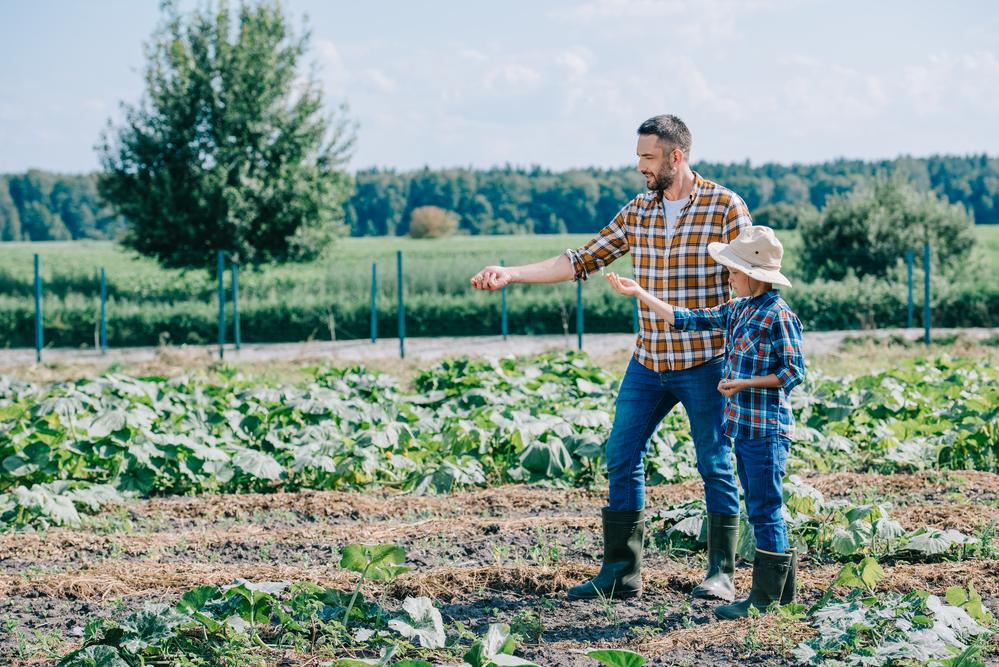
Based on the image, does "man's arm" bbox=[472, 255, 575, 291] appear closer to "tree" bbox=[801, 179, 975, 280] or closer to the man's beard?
the man's beard

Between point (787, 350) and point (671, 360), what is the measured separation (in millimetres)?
513

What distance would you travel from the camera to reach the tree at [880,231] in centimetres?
2459

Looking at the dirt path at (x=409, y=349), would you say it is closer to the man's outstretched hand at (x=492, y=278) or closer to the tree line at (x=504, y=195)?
the man's outstretched hand at (x=492, y=278)

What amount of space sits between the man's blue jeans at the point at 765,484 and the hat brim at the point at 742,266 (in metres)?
0.58

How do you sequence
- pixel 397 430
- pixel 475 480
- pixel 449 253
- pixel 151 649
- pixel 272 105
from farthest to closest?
pixel 449 253
pixel 272 105
pixel 397 430
pixel 475 480
pixel 151 649

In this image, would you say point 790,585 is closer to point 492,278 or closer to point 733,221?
point 733,221

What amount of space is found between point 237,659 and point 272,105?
20905 millimetres

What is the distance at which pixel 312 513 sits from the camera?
583cm

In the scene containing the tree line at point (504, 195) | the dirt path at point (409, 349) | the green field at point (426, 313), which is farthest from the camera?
the tree line at point (504, 195)

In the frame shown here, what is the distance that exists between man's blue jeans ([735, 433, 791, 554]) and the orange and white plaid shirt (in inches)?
16.8

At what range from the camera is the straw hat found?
3598 millimetres

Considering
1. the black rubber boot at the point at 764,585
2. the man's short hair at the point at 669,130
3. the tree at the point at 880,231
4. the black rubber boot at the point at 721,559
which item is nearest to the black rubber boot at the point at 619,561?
the black rubber boot at the point at 721,559

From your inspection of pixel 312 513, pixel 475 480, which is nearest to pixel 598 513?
pixel 475 480

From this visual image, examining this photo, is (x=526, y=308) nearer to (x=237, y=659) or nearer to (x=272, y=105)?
(x=272, y=105)
